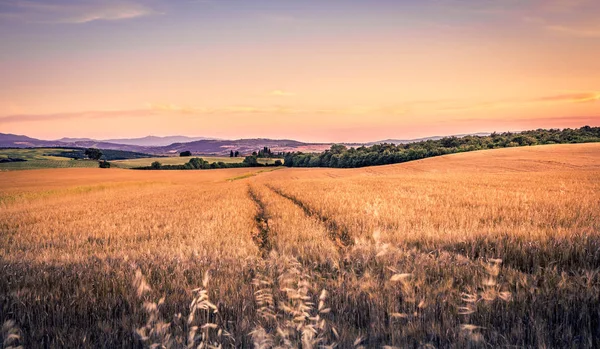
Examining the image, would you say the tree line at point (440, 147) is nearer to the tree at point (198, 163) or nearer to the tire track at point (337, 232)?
the tree at point (198, 163)

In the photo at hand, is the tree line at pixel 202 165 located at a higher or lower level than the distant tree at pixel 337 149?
lower

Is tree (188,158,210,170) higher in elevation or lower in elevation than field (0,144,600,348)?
lower

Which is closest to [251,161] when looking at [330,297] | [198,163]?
[198,163]

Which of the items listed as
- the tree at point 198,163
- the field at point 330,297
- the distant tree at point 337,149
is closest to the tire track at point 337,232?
the field at point 330,297

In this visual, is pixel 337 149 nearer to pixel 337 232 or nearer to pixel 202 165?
pixel 202 165

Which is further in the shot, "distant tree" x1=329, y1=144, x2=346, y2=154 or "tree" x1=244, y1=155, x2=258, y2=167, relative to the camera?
"distant tree" x1=329, y1=144, x2=346, y2=154

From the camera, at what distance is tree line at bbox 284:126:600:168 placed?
100500mm

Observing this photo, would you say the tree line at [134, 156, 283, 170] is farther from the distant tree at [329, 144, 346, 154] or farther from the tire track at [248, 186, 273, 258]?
the tire track at [248, 186, 273, 258]

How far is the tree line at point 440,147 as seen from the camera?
330 ft

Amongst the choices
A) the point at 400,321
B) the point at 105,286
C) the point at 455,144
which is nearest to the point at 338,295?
the point at 400,321

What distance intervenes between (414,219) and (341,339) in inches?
400

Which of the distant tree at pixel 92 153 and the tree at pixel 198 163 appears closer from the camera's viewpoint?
the tree at pixel 198 163

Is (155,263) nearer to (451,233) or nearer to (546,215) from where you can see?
(451,233)

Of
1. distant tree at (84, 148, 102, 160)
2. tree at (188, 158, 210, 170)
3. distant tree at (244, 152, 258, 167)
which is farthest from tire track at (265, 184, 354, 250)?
distant tree at (84, 148, 102, 160)
